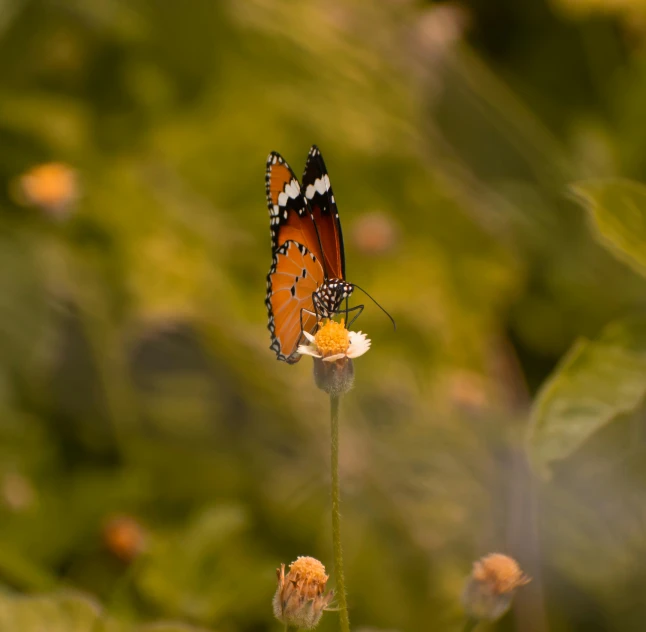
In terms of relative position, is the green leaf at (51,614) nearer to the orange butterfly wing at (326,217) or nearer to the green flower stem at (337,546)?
the green flower stem at (337,546)

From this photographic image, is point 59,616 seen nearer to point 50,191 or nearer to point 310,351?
point 310,351

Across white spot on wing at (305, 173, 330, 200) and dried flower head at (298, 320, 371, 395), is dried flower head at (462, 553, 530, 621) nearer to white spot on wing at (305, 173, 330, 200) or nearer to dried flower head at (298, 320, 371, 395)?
dried flower head at (298, 320, 371, 395)

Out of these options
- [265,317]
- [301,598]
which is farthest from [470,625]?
[265,317]

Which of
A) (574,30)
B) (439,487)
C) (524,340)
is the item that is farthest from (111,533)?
(574,30)

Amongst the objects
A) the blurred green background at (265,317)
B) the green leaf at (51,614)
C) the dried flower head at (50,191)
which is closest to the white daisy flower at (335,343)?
the blurred green background at (265,317)

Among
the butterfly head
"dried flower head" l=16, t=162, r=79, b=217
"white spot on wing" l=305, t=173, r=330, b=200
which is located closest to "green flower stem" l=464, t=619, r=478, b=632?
the butterfly head

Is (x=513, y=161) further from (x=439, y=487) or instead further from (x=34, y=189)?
(x=34, y=189)
